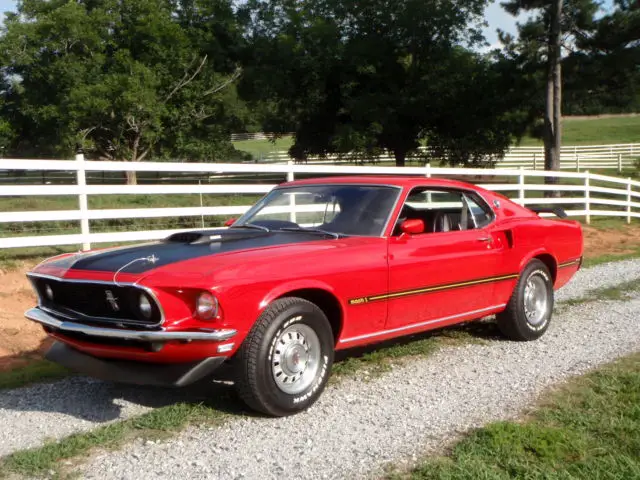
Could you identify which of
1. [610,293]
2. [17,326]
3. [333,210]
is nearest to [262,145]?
[610,293]

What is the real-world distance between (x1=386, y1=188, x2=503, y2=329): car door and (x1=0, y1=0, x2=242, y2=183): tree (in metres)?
25.0

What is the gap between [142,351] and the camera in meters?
4.36

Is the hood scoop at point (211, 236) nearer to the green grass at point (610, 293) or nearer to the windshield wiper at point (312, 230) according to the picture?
the windshield wiper at point (312, 230)

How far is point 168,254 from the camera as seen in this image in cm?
479

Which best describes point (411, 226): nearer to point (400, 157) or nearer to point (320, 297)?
point (320, 297)

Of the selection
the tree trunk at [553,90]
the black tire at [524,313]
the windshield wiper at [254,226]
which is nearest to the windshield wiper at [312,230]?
the windshield wiper at [254,226]

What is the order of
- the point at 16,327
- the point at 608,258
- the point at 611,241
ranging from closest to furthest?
the point at 16,327
the point at 608,258
the point at 611,241

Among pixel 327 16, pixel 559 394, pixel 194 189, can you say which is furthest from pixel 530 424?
pixel 327 16

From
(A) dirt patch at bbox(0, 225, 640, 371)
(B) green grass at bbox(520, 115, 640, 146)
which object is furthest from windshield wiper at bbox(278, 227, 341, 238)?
(B) green grass at bbox(520, 115, 640, 146)

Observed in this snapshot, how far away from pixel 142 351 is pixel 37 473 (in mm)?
880

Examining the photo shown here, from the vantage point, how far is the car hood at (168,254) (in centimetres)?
451

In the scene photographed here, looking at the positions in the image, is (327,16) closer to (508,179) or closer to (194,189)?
(508,179)

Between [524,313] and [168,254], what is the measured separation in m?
3.49

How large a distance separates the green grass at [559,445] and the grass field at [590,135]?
49.6m
